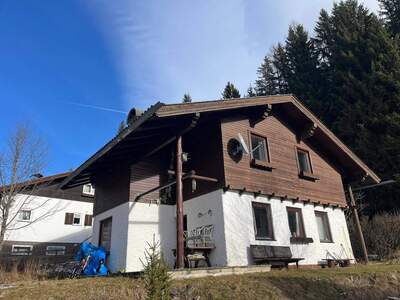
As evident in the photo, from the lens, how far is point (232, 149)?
41.4ft

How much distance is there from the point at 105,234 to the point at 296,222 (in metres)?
8.08

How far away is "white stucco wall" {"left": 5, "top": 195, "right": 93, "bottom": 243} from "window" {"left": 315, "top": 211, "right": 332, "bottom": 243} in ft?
64.5

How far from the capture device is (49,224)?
87.7 feet

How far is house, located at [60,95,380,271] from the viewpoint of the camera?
11.4 metres

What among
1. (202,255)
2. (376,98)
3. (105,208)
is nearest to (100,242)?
(105,208)

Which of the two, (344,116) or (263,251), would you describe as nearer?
(263,251)

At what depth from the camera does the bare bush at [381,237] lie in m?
17.4

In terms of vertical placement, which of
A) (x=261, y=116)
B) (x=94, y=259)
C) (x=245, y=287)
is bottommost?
(x=245, y=287)

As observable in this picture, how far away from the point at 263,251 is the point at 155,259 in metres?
6.89

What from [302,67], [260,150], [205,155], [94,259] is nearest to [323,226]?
[260,150]

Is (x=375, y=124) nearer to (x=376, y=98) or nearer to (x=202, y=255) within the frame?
(x=376, y=98)

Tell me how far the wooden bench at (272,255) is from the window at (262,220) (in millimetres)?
599

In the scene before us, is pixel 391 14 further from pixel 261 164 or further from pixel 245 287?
pixel 245 287

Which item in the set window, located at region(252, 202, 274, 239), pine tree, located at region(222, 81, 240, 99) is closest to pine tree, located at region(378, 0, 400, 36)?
pine tree, located at region(222, 81, 240, 99)
